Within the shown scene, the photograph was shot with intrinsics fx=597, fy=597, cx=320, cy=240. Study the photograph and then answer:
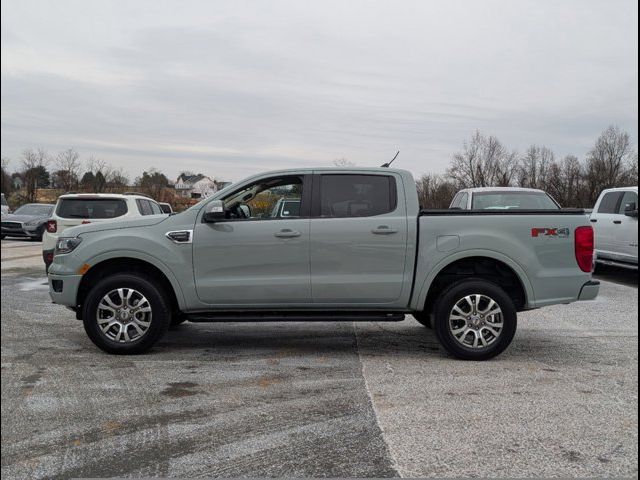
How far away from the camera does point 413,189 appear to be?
589 cm

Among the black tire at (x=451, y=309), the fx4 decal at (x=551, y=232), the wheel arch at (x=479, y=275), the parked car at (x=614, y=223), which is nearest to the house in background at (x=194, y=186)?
the wheel arch at (x=479, y=275)

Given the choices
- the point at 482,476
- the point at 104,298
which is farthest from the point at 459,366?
the point at 104,298

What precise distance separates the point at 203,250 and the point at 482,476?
3.41 metres

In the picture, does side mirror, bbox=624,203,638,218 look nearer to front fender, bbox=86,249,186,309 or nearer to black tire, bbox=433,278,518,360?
black tire, bbox=433,278,518,360

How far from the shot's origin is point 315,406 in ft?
13.9

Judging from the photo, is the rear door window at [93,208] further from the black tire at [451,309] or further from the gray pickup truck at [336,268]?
the black tire at [451,309]

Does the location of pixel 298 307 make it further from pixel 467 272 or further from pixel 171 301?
pixel 467 272

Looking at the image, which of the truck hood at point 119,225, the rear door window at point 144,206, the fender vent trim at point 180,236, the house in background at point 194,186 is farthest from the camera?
the rear door window at point 144,206

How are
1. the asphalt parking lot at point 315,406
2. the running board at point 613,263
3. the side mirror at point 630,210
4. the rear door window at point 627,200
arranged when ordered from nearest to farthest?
the asphalt parking lot at point 315,406
the running board at point 613,263
the side mirror at point 630,210
the rear door window at point 627,200

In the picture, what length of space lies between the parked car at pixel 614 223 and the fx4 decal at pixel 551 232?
220 inches

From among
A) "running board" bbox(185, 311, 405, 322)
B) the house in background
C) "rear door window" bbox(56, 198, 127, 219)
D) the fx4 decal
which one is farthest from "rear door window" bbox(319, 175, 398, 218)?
"rear door window" bbox(56, 198, 127, 219)

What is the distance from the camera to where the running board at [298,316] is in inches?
225

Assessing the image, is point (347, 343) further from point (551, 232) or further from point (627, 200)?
point (627, 200)

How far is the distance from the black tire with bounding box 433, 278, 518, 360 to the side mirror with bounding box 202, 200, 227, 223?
7.27 ft
